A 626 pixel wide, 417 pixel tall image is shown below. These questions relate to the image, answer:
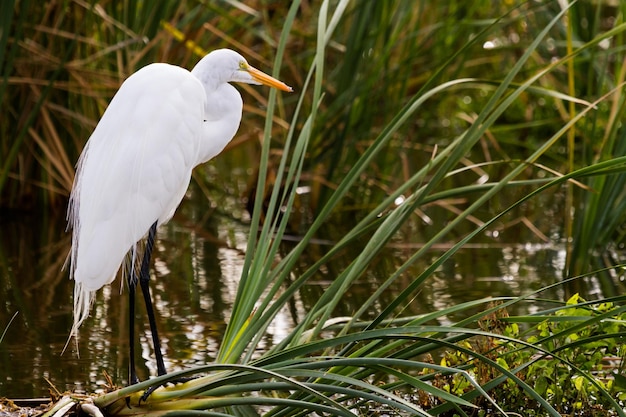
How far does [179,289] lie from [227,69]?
4.84ft

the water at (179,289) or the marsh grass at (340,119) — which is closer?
the marsh grass at (340,119)

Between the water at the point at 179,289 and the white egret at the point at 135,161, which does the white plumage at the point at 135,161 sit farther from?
the water at the point at 179,289

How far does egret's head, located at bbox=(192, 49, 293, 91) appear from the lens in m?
2.48

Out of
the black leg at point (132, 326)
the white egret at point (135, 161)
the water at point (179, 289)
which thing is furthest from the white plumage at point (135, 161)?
the water at point (179, 289)

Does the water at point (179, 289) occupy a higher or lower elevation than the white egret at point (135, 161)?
lower

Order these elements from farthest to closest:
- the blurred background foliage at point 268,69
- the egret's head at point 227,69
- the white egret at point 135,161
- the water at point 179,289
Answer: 1. the blurred background foliage at point 268,69
2. the water at point 179,289
3. the egret's head at point 227,69
4. the white egret at point 135,161

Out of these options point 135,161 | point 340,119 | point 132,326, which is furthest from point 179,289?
point 135,161

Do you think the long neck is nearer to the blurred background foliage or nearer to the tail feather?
the tail feather

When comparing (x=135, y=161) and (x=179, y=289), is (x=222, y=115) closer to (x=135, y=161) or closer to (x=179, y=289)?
(x=135, y=161)

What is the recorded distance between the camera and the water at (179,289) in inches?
116

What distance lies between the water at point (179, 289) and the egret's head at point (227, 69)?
76 centimetres

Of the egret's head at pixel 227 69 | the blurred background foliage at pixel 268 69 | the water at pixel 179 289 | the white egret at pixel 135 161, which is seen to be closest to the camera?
the white egret at pixel 135 161

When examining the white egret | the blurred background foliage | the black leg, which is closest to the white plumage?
the white egret

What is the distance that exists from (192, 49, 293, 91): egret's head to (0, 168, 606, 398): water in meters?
0.76
